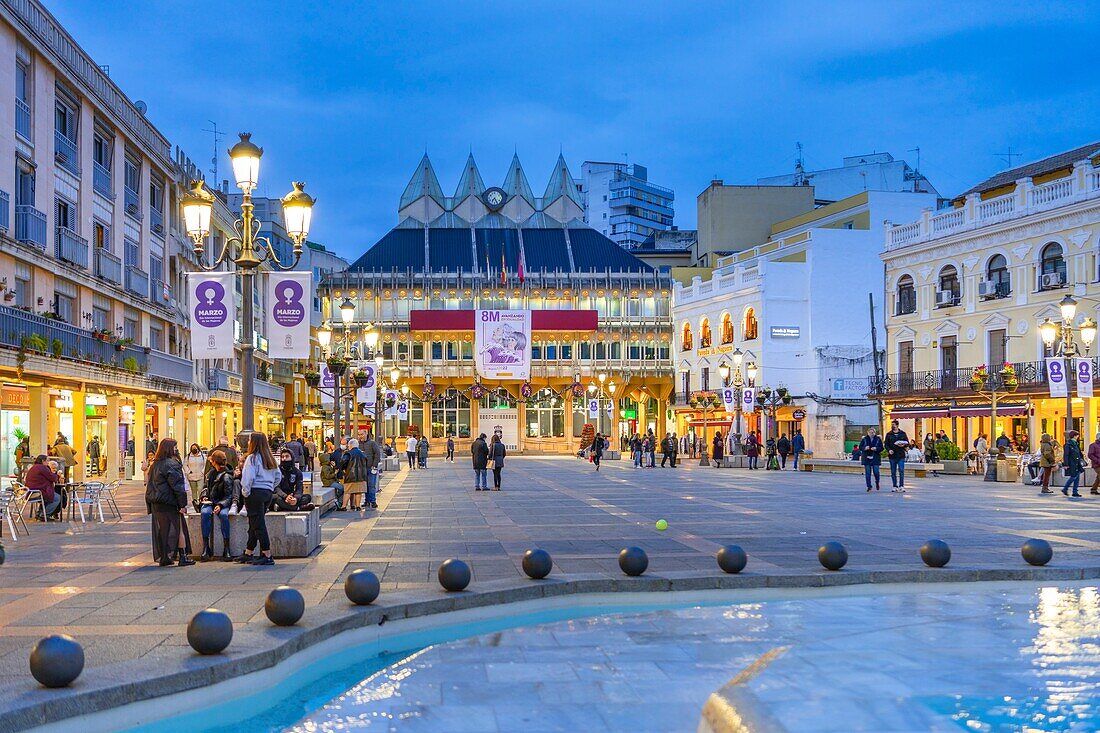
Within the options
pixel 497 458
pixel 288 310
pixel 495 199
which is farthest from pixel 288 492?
pixel 495 199

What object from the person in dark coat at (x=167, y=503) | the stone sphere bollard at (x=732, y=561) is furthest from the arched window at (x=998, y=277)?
the person in dark coat at (x=167, y=503)

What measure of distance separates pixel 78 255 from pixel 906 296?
35.6 meters

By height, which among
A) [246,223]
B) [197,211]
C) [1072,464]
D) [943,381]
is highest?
[197,211]

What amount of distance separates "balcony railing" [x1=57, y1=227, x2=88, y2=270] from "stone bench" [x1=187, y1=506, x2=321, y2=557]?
731 inches

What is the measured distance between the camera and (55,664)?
7.03m

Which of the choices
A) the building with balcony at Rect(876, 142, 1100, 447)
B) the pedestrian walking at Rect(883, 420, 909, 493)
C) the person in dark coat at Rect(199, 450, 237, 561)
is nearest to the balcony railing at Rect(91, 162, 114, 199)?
the person in dark coat at Rect(199, 450, 237, 561)

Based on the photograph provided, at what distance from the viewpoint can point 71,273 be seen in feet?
99.5

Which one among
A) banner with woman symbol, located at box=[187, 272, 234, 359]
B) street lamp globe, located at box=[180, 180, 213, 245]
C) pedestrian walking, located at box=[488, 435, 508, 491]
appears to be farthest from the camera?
pedestrian walking, located at box=[488, 435, 508, 491]

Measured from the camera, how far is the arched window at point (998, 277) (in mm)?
44062

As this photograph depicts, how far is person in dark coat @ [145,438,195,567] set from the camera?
43.0 ft

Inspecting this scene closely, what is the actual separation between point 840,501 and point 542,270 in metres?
61.7

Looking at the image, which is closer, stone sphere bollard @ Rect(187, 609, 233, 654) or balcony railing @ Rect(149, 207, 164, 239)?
stone sphere bollard @ Rect(187, 609, 233, 654)

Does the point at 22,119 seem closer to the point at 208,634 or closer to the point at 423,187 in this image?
the point at 208,634

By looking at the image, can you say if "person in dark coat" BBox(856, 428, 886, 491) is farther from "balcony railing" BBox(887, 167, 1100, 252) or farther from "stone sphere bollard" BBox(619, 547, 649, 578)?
"stone sphere bollard" BBox(619, 547, 649, 578)
